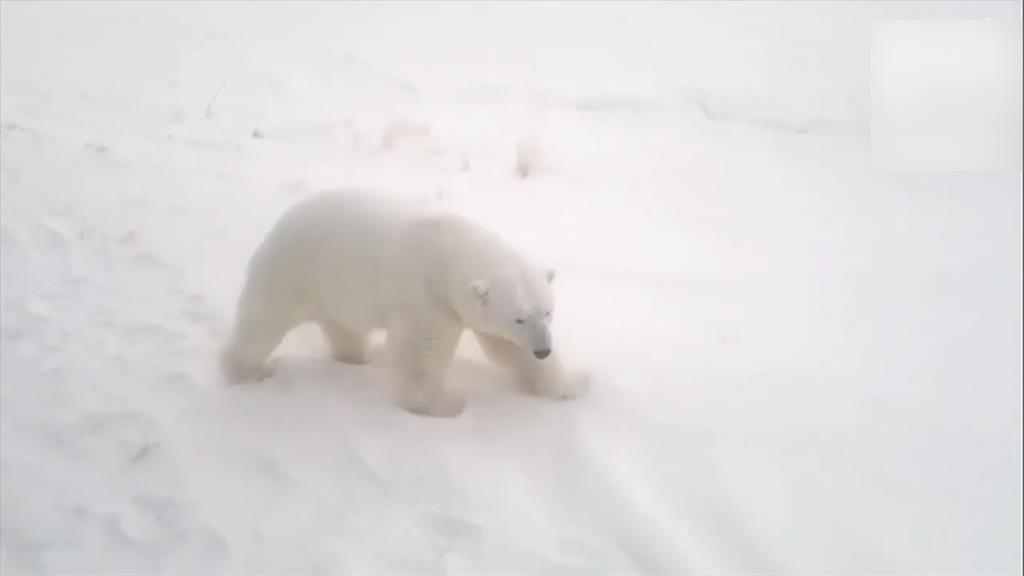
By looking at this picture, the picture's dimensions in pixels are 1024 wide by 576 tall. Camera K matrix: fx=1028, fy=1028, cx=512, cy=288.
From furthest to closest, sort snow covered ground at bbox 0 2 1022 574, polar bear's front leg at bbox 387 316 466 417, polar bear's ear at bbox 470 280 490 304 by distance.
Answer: polar bear's front leg at bbox 387 316 466 417, polar bear's ear at bbox 470 280 490 304, snow covered ground at bbox 0 2 1022 574

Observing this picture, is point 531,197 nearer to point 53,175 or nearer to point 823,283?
point 823,283

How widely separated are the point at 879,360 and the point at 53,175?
2.64m

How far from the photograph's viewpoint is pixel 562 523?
5.72 feet

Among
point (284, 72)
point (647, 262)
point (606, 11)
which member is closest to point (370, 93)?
point (284, 72)

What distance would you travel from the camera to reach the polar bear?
1.90 meters

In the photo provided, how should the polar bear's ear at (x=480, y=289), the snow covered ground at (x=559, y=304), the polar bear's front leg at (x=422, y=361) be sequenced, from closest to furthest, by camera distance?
the snow covered ground at (x=559, y=304), the polar bear's ear at (x=480, y=289), the polar bear's front leg at (x=422, y=361)

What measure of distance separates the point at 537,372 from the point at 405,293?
0.32 metres

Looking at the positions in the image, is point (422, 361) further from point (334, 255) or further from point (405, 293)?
point (334, 255)

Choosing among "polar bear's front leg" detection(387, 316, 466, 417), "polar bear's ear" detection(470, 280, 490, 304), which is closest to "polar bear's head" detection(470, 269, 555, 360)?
"polar bear's ear" detection(470, 280, 490, 304)

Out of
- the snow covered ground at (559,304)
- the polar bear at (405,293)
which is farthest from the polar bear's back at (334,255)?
the snow covered ground at (559,304)

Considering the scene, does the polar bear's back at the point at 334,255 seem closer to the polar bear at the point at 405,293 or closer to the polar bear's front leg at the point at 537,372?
the polar bear at the point at 405,293

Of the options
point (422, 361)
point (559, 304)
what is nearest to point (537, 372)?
point (422, 361)

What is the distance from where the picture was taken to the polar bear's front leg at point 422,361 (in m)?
1.98

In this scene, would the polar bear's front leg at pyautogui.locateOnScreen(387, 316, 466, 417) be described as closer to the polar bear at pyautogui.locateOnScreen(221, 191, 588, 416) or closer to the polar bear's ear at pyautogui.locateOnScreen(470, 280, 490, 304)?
the polar bear at pyautogui.locateOnScreen(221, 191, 588, 416)
